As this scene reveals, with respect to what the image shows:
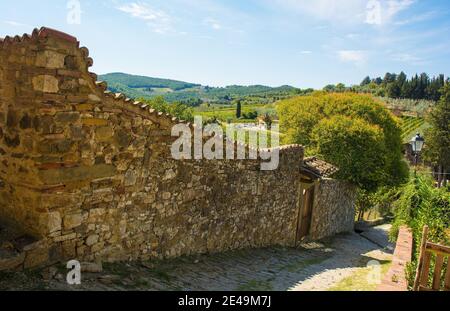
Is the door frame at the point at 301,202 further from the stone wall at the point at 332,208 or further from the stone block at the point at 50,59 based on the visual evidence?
the stone block at the point at 50,59

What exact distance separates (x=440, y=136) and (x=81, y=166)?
1731 inches

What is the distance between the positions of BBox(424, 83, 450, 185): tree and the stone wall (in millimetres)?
26986

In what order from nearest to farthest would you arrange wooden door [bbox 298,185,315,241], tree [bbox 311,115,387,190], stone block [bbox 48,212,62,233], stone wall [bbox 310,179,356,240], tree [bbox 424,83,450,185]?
stone block [bbox 48,212,62,233], wooden door [bbox 298,185,315,241], stone wall [bbox 310,179,356,240], tree [bbox 311,115,387,190], tree [bbox 424,83,450,185]

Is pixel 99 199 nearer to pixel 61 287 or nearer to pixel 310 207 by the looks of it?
pixel 61 287

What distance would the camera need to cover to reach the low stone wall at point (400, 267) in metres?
5.88

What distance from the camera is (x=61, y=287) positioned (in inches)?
189

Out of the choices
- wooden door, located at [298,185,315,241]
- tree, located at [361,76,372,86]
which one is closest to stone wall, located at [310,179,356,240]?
wooden door, located at [298,185,315,241]

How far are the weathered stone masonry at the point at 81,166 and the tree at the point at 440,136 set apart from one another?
134 feet

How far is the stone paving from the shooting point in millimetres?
5012

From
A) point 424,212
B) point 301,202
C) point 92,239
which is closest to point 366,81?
point 301,202

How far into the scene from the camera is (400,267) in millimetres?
6832

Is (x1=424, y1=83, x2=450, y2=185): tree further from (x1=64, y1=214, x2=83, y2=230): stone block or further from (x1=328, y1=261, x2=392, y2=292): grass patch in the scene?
(x1=64, y1=214, x2=83, y2=230): stone block
